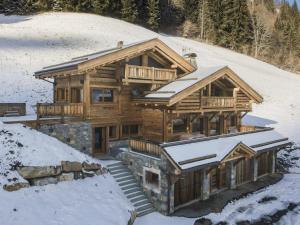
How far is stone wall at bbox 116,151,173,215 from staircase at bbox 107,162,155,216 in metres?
0.30

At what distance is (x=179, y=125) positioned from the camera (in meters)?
23.9

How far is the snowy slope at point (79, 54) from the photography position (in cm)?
3485

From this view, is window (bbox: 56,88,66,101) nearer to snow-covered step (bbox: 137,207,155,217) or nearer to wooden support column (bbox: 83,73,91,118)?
wooden support column (bbox: 83,73,91,118)

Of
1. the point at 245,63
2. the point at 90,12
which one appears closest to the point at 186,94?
the point at 245,63

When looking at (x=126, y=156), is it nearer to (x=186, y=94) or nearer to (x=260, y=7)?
(x=186, y=94)

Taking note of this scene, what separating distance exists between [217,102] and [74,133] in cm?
1108

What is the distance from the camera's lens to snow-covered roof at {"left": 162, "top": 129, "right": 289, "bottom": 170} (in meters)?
18.1

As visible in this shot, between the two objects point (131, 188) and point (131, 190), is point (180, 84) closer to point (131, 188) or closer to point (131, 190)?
point (131, 188)

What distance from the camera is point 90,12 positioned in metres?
62.2

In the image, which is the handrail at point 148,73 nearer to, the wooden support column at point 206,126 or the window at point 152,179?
the wooden support column at point 206,126

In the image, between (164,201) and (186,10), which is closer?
(164,201)

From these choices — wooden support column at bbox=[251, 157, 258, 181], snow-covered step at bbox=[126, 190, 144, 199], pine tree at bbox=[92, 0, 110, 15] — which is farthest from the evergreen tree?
snow-covered step at bbox=[126, 190, 144, 199]

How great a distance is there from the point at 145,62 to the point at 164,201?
36.7 ft

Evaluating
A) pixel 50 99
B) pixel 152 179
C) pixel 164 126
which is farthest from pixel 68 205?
pixel 50 99
